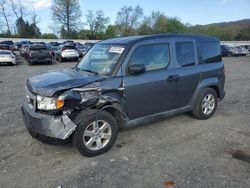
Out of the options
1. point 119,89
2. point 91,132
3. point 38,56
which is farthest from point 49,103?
point 38,56

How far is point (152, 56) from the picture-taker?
4.67m

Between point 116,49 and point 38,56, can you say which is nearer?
point 116,49

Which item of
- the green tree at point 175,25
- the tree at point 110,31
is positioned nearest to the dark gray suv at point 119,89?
the tree at point 110,31

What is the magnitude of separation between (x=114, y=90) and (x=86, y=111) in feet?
2.00

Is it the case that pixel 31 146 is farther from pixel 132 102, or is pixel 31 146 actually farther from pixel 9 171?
pixel 132 102

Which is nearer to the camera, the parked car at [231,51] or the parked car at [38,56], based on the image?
the parked car at [38,56]

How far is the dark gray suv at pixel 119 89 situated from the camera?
3752 millimetres

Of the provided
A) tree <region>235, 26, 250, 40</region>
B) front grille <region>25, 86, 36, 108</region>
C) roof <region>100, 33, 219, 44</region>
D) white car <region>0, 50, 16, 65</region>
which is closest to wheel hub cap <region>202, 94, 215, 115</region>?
roof <region>100, 33, 219, 44</region>

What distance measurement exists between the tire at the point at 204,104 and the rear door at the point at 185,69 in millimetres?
326

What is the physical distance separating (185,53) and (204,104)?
137 centimetres

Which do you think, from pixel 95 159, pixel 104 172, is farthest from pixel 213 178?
pixel 95 159

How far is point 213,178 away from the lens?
3.40 meters

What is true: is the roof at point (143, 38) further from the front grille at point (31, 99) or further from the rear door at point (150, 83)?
the front grille at point (31, 99)

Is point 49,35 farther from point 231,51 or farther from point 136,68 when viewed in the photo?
point 136,68
